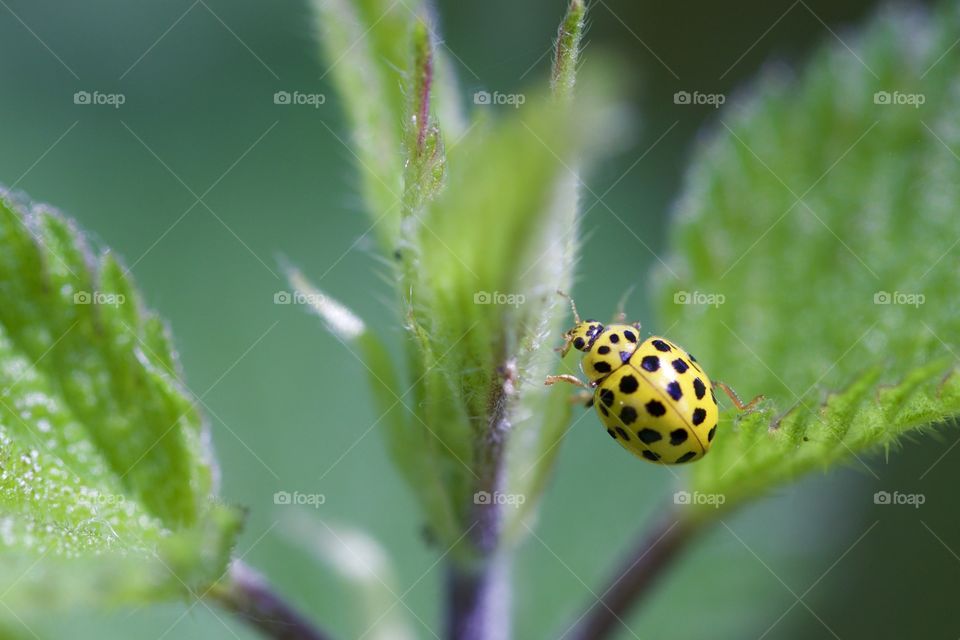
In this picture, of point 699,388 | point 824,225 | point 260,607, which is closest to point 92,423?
point 260,607

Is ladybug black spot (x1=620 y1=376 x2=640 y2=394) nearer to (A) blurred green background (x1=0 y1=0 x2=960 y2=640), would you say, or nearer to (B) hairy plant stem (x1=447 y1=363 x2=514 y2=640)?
(B) hairy plant stem (x1=447 y1=363 x2=514 y2=640)

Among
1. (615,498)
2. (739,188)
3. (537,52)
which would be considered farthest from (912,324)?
(537,52)

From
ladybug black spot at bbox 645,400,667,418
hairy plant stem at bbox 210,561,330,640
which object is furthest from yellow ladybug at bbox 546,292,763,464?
hairy plant stem at bbox 210,561,330,640

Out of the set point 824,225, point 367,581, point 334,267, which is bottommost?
point 367,581

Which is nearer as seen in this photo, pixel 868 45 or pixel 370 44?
pixel 370 44

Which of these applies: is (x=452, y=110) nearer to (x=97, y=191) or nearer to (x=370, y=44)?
(x=370, y=44)

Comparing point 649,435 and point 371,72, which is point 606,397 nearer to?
point 649,435

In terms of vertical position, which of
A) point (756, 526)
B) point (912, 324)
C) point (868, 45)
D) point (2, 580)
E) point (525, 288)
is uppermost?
point (868, 45)
